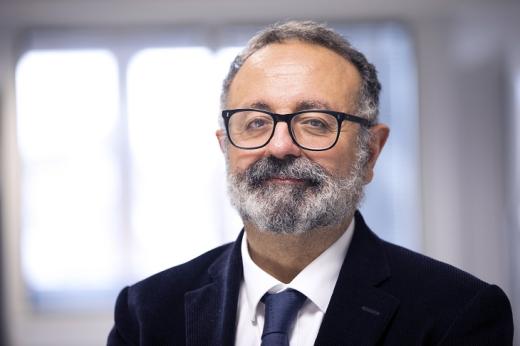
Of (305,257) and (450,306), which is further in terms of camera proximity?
(305,257)

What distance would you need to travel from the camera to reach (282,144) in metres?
1.10

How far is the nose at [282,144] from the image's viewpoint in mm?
1106

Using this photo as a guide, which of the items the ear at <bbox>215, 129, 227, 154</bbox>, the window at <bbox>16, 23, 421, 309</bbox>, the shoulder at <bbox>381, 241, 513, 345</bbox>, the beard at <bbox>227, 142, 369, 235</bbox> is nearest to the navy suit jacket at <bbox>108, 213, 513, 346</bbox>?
the shoulder at <bbox>381, 241, 513, 345</bbox>

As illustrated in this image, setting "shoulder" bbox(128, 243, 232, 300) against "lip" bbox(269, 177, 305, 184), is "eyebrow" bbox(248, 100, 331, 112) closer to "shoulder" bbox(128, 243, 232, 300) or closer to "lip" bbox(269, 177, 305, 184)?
"lip" bbox(269, 177, 305, 184)

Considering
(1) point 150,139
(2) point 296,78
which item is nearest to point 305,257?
(2) point 296,78

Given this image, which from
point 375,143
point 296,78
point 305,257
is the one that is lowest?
point 305,257

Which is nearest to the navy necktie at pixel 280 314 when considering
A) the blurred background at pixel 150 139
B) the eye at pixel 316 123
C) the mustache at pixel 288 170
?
the mustache at pixel 288 170

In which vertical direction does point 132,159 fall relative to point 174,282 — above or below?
above

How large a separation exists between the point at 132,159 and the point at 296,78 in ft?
9.14

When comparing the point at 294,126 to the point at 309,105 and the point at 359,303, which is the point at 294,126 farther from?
the point at 359,303

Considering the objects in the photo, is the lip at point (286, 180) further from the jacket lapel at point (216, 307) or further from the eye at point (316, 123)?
the jacket lapel at point (216, 307)

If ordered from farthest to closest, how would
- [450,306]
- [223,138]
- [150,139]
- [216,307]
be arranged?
[150,139] → [223,138] → [216,307] → [450,306]

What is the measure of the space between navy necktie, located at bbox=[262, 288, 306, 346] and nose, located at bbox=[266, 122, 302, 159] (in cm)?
29

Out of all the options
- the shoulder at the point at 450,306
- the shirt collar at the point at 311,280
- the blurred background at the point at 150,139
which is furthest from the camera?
the blurred background at the point at 150,139
